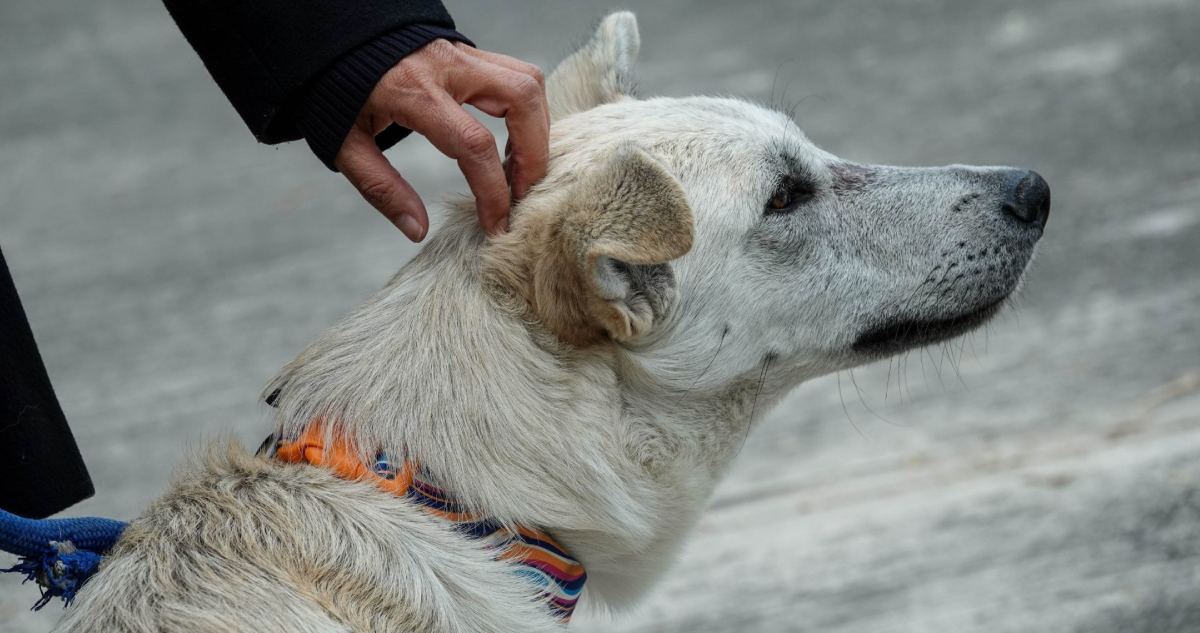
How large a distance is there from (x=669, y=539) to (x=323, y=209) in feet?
17.7

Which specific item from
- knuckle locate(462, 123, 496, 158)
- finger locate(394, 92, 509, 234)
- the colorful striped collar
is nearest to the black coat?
finger locate(394, 92, 509, 234)

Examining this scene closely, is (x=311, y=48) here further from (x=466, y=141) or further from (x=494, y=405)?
(x=494, y=405)

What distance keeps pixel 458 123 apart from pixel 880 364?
3.30 metres

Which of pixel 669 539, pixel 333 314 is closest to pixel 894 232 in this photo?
pixel 669 539

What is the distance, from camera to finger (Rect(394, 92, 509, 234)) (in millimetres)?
2322

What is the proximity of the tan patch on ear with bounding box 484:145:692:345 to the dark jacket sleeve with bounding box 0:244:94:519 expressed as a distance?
1.08m

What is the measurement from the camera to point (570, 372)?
2.38 metres

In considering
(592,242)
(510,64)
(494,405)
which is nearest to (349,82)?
(510,64)

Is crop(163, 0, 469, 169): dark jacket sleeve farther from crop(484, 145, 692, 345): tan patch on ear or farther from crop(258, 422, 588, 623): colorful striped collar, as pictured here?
crop(258, 422, 588, 623): colorful striped collar

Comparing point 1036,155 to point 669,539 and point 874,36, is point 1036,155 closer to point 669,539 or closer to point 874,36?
point 874,36

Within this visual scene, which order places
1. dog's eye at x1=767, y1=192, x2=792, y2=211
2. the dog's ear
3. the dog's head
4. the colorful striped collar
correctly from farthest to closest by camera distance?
1. the dog's ear
2. dog's eye at x1=767, y1=192, x2=792, y2=211
3. the dog's head
4. the colorful striped collar

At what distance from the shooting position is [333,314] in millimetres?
5949

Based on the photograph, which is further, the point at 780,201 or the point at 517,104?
the point at 780,201

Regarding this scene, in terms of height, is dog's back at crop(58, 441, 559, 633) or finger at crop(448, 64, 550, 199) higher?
finger at crop(448, 64, 550, 199)
